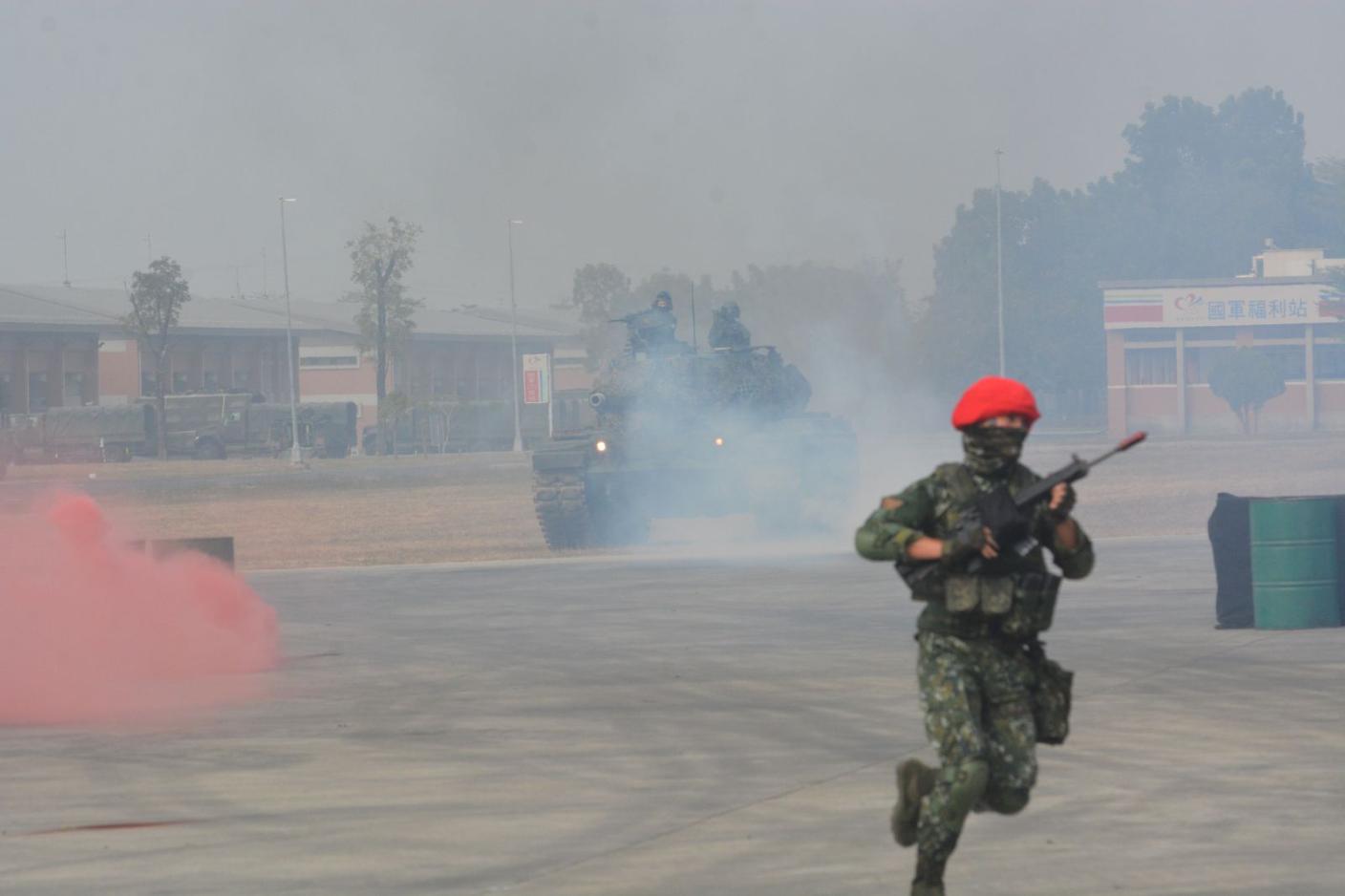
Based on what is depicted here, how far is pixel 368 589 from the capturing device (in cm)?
2198

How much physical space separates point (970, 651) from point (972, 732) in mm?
238

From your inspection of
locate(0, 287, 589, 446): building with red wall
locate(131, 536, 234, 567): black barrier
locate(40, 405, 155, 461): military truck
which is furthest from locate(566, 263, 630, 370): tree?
locate(131, 536, 234, 567): black barrier

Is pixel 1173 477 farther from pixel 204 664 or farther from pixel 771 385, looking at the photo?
pixel 204 664

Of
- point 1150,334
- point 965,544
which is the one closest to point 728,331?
point 965,544

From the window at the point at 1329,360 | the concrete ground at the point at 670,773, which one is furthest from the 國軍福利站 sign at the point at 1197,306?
the concrete ground at the point at 670,773

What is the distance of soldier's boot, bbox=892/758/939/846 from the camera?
631cm

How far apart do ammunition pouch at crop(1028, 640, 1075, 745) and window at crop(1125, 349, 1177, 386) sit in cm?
8056

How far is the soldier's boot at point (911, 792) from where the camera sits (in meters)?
6.31

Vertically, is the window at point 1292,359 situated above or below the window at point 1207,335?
below

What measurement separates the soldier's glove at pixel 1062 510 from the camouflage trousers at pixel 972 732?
0.40 metres

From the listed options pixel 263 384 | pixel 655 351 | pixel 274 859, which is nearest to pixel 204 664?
pixel 274 859

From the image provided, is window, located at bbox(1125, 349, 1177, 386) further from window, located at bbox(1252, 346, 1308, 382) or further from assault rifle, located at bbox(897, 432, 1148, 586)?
assault rifle, located at bbox(897, 432, 1148, 586)

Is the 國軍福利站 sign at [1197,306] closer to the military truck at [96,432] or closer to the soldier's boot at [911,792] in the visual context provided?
the military truck at [96,432]

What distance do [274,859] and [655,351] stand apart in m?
21.3
